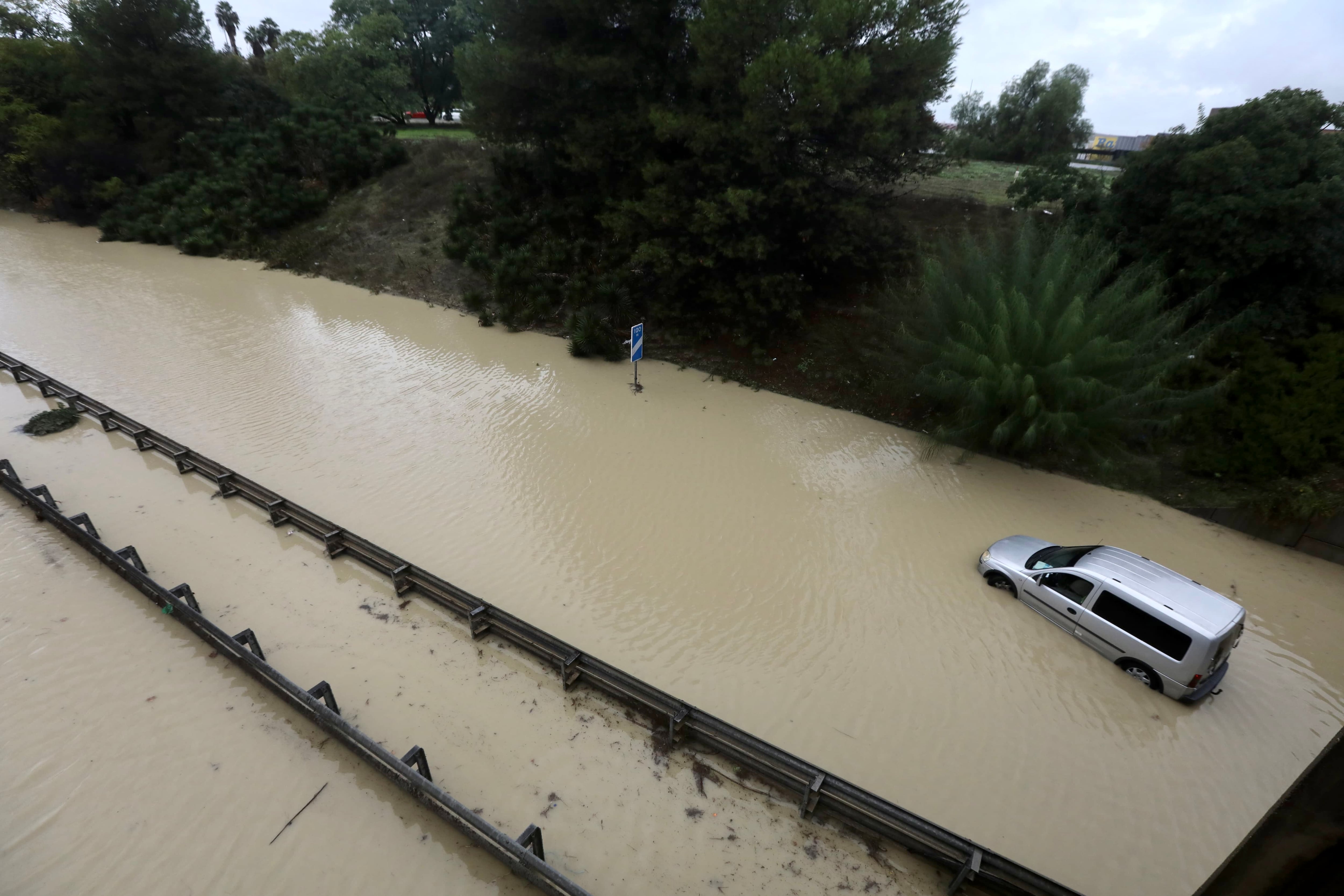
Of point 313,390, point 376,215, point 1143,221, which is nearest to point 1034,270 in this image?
point 1143,221

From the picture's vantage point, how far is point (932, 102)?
40.8 feet

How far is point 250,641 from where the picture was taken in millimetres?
5949

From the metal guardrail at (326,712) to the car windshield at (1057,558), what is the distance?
633cm

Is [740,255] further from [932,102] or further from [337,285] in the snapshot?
[337,285]

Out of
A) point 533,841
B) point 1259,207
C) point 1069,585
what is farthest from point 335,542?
point 1259,207

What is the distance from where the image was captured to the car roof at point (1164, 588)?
5855mm

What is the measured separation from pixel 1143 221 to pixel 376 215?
2455 centimetres

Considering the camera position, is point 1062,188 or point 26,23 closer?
point 1062,188

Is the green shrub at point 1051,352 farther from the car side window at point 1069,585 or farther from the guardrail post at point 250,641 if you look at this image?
the guardrail post at point 250,641

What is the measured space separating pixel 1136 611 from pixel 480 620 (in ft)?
23.8

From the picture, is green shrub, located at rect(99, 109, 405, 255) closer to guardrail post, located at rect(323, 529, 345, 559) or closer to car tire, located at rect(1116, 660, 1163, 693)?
guardrail post, located at rect(323, 529, 345, 559)

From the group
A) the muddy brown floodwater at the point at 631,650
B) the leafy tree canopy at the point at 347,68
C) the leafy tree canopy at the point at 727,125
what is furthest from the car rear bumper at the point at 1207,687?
the leafy tree canopy at the point at 347,68

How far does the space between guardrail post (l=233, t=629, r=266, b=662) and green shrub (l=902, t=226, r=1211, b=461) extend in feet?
31.9

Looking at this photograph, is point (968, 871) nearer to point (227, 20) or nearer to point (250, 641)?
point (250, 641)
